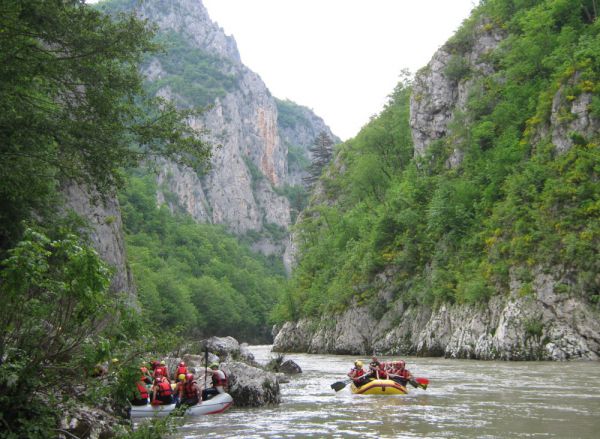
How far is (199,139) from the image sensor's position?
12.6m

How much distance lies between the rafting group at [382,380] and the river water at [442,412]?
29 cm

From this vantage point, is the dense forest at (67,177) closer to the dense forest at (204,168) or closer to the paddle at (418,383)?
the dense forest at (204,168)

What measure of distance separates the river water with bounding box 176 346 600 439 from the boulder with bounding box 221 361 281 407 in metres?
0.39

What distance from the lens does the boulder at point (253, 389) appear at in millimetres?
15203

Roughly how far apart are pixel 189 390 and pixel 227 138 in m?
137

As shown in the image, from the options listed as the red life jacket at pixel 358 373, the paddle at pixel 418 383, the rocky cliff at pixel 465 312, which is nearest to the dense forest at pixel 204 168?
the rocky cliff at pixel 465 312

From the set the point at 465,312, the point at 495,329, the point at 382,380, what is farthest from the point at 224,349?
the point at 382,380

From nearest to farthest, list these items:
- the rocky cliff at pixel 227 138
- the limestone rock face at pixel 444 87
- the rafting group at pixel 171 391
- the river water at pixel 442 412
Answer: the river water at pixel 442 412 → the rafting group at pixel 171 391 → the limestone rock face at pixel 444 87 → the rocky cliff at pixel 227 138

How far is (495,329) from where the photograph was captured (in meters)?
28.9

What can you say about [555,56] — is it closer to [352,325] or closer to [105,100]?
[352,325]

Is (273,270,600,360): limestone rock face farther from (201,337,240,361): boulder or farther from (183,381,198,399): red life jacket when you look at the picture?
(183,381,198,399): red life jacket

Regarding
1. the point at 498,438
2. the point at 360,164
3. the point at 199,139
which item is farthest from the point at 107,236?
the point at 360,164

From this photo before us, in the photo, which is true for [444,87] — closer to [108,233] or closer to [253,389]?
[108,233]

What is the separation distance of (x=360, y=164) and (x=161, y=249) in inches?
1887
